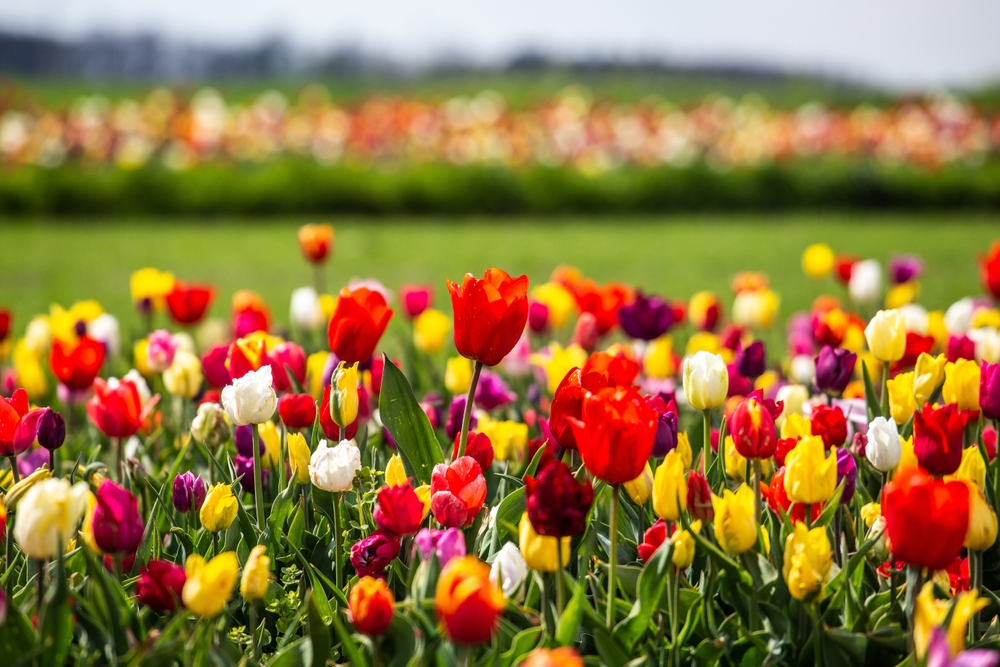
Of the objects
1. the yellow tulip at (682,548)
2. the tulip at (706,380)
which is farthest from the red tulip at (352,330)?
the yellow tulip at (682,548)

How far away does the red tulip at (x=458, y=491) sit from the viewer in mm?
1247

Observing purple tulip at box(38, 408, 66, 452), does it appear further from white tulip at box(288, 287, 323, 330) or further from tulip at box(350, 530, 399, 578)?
white tulip at box(288, 287, 323, 330)

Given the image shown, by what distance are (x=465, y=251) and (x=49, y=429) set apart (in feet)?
18.1

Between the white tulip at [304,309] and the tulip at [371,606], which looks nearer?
the tulip at [371,606]

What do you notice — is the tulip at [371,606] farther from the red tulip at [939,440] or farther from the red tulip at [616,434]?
the red tulip at [939,440]

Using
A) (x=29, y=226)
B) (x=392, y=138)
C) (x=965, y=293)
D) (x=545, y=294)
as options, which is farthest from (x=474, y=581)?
(x=392, y=138)

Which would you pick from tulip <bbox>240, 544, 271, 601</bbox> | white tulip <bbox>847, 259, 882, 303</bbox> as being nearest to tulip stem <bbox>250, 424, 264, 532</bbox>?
tulip <bbox>240, 544, 271, 601</bbox>

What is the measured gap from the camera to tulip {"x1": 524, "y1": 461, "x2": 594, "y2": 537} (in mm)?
1027

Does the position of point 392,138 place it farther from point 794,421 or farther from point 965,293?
point 794,421

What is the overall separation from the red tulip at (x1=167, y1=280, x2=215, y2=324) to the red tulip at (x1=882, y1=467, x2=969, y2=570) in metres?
1.92

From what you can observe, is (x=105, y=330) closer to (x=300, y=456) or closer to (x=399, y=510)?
(x=300, y=456)

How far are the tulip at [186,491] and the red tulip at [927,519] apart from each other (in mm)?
937

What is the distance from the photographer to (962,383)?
5.18 ft

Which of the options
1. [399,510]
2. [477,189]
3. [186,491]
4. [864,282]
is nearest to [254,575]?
[399,510]
